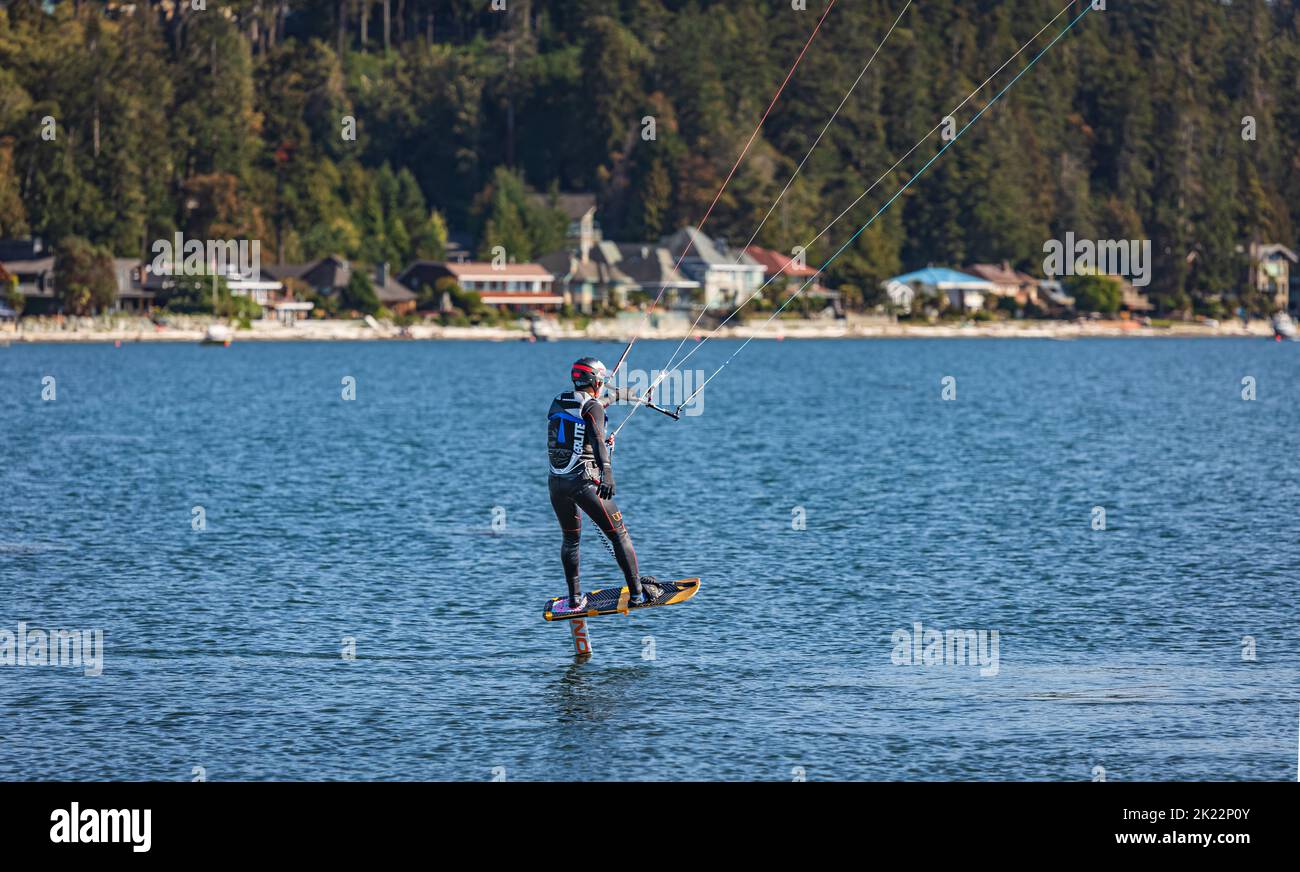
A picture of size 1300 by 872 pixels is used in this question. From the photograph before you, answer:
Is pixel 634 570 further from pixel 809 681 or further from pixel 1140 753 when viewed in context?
pixel 1140 753

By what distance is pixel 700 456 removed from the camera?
195 feet

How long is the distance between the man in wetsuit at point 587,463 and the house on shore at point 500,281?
165 meters

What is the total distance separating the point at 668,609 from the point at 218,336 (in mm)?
133054

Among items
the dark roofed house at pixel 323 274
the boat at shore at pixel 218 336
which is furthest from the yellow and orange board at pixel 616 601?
the dark roofed house at pixel 323 274

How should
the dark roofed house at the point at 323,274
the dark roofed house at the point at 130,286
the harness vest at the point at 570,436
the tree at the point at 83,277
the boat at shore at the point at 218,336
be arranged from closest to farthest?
the harness vest at the point at 570,436
the boat at shore at the point at 218,336
the tree at the point at 83,277
the dark roofed house at the point at 130,286
the dark roofed house at the point at 323,274

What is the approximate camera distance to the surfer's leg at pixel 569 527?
21672 millimetres

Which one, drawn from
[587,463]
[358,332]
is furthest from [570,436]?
[358,332]

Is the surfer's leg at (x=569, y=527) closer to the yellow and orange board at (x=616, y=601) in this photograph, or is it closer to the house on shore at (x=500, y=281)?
the yellow and orange board at (x=616, y=601)

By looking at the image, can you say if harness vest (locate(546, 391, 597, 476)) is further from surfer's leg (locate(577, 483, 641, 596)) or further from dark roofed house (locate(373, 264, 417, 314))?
dark roofed house (locate(373, 264, 417, 314))

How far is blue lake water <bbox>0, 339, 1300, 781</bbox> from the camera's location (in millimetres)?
18906

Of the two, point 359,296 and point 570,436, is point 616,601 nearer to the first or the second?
point 570,436

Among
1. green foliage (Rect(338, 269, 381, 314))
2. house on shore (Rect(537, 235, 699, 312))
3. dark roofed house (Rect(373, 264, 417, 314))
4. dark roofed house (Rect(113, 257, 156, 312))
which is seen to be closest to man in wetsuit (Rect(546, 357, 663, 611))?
dark roofed house (Rect(113, 257, 156, 312))

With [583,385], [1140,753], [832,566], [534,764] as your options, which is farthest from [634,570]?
[832,566]
